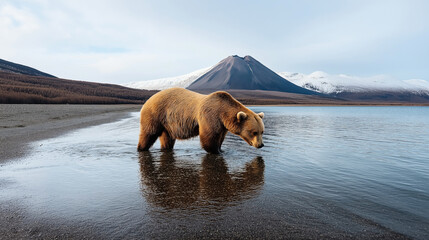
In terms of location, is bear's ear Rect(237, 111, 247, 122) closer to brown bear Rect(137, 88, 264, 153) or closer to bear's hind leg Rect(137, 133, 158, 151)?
brown bear Rect(137, 88, 264, 153)

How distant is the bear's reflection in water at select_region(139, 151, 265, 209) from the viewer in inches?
163

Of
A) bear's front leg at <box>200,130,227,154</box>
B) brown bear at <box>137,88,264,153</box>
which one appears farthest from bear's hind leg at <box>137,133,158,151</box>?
bear's front leg at <box>200,130,227,154</box>

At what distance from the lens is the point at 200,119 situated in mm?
7852

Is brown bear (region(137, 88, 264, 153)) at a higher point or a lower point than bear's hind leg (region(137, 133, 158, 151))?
higher

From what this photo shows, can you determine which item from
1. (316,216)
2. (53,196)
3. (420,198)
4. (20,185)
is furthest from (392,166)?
(20,185)

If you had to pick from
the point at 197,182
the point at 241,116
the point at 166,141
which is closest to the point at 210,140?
the point at 241,116

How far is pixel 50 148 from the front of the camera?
9.02 m

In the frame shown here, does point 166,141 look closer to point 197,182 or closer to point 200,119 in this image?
point 200,119

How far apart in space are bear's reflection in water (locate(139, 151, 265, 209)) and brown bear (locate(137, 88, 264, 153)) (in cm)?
81

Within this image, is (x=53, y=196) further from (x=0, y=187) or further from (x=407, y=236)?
(x=407, y=236)

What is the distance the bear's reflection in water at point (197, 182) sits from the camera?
13.6 ft

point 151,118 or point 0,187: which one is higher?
point 151,118

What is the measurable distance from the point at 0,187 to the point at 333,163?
7884mm

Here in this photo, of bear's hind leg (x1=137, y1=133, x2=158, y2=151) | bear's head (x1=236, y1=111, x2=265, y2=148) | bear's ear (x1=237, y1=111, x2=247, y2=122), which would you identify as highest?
bear's ear (x1=237, y1=111, x2=247, y2=122)
